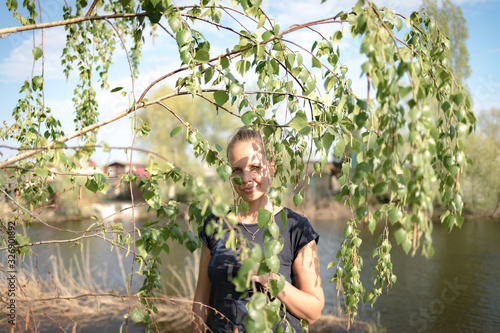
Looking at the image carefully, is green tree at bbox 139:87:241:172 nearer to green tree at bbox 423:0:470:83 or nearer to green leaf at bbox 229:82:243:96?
green tree at bbox 423:0:470:83

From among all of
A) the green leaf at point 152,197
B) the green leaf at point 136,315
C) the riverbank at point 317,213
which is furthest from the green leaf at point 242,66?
the riverbank at point 317,213

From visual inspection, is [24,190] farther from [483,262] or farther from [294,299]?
[483,262]

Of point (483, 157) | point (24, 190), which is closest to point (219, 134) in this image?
point (483, 157)

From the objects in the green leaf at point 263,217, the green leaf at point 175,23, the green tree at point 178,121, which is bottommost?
the green leaf at point 263,217

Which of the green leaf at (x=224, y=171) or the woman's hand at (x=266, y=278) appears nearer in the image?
the woman's hand at (x=266, y=278)

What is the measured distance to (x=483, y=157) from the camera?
14.2 meters

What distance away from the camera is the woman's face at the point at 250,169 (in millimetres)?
1388

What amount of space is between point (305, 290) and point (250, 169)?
0.44 m

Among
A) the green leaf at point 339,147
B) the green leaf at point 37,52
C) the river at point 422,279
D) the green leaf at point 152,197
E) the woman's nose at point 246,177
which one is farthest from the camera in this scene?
the river at point 422,279

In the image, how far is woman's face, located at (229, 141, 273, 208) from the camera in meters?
1.39

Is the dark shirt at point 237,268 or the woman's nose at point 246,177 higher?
the woman's nose at point 246,177

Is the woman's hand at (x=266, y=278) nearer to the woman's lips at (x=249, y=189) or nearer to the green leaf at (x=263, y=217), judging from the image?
the green leaf at (x=263, y=217)

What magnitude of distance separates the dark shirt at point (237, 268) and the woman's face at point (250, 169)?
0.12 m

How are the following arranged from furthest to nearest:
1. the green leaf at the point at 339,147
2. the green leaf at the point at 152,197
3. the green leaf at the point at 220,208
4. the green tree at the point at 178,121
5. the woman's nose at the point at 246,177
→ the green tree at the point at 178,121 → the woman's nose at the point at 246,177 → the green leaf at the point at 152,197 → the green leaf at the point at 339,147 → the green leaf at the point at 220,208
